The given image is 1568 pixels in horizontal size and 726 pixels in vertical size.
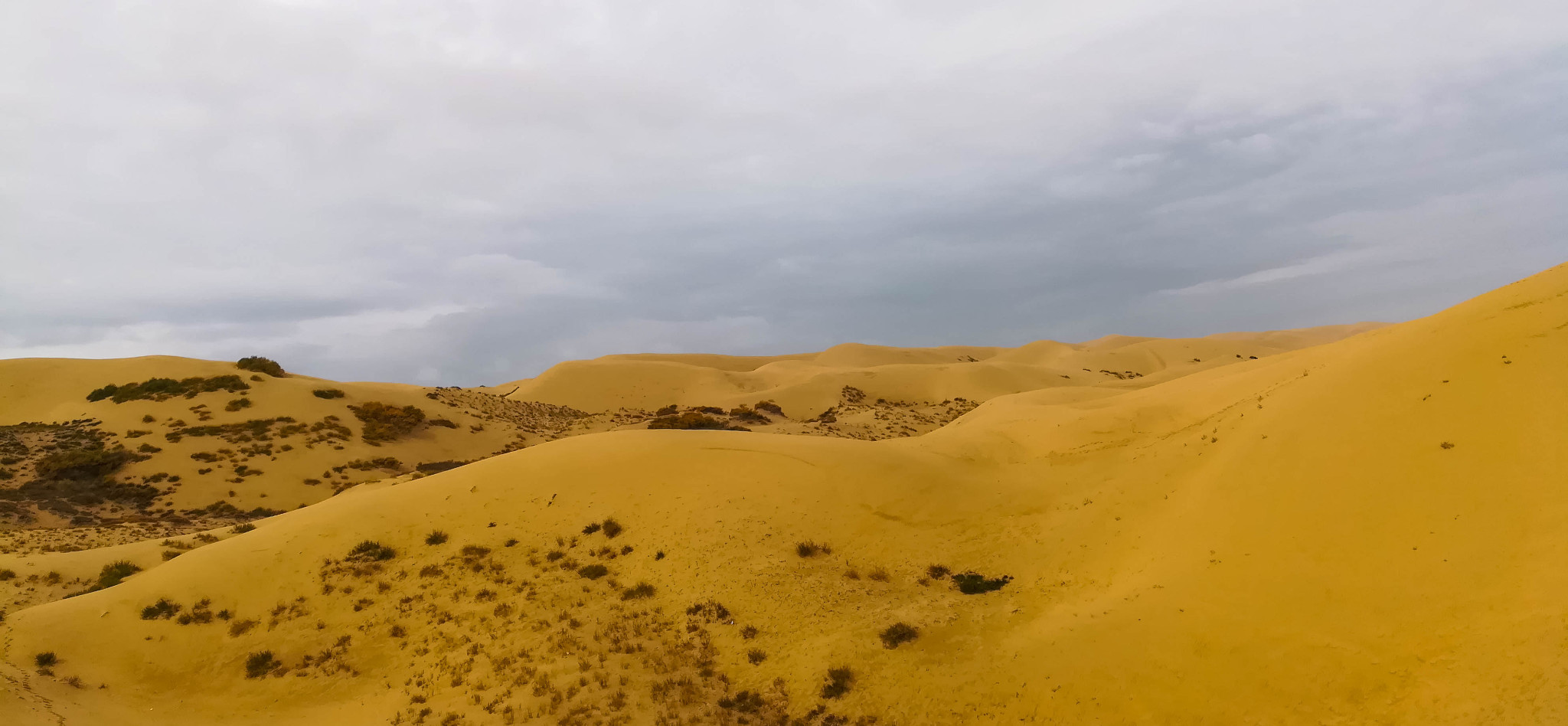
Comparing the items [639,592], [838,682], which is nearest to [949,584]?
[838,682]

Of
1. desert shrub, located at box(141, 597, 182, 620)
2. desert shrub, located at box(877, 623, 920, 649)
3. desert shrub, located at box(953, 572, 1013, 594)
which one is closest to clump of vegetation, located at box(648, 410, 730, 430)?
desert shrub, located at box(141, 597, 182, 620)

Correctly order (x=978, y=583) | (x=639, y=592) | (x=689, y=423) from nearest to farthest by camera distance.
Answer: (x=978, y=583)
(x=639, y=592)
(x=689, y=423)

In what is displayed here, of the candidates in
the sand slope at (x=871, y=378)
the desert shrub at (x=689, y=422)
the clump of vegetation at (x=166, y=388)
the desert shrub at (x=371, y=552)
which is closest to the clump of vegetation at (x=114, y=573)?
the desert shrub at (x=371, y=552)

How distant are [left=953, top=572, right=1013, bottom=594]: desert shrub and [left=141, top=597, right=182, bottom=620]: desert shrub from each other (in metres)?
13.3

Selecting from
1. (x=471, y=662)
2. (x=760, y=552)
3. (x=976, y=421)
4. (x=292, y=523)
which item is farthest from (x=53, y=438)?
(x=976, y=421)

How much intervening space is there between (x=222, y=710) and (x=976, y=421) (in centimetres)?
1989

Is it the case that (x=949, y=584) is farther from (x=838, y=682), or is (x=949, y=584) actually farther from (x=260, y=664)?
(x=260, y=664)

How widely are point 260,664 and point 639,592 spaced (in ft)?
19.2

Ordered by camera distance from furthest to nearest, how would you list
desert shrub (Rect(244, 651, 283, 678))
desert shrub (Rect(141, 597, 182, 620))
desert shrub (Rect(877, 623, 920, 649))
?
desert shrub (Rect(141, 597, 182, 620))
desert shrub (Rect(244, 651, 283, 678))
desert shrub (Rect(877, 623, 920, 649))

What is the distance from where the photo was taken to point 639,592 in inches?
476

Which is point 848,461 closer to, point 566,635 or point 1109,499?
point 1109,499

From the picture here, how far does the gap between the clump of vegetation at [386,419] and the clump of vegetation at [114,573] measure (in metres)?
19.8

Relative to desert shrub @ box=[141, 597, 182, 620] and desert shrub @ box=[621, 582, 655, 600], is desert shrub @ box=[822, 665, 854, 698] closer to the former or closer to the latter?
desert shrub @ box=[621, 582, 655, 600]

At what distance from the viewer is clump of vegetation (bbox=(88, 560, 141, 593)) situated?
13.5m
